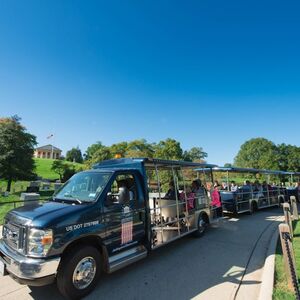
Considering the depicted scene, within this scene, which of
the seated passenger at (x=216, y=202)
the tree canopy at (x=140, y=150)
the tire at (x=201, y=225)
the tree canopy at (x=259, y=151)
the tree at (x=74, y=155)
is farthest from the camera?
the tree at (x=74, y=155)

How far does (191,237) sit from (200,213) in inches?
34.0

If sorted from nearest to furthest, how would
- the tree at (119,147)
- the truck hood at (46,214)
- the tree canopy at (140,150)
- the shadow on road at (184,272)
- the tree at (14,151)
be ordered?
the truck hood at (46,214) → the shadow on road at (184,272) → the tree at (14,151) → the tree canopy at (140,150) → the tree at (119,147)

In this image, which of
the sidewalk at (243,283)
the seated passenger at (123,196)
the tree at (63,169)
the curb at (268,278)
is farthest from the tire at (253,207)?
the tree at (63,169)

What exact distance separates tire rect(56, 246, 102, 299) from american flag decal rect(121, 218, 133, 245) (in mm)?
705

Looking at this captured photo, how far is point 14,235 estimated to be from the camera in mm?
4082

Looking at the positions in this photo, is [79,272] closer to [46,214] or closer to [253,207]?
[46,214]

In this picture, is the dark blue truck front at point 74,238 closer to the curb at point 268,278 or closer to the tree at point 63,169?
the curb at point 268,278

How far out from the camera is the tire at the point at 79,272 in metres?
3.79

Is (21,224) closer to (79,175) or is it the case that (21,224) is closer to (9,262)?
(9,262)

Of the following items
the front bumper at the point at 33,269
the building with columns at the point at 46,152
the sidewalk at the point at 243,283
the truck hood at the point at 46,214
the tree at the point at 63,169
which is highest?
the building with columns at the point at 46,152

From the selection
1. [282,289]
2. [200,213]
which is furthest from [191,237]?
[282,289]

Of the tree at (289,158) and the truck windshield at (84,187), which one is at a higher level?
the tree at (289,158)

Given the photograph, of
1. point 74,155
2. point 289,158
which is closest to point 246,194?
point 289,158

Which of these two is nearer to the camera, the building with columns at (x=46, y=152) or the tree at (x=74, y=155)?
the tree at (x=74, y=155)
